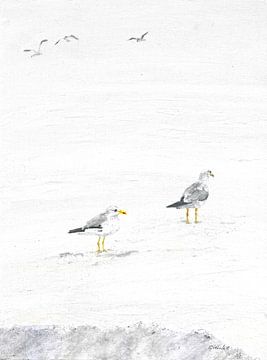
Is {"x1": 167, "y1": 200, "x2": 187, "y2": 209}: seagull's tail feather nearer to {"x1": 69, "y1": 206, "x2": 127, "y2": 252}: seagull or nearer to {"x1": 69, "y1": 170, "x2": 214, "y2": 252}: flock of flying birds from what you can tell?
{"x1": 69, "y1": 170, "x2": 214, "y2": 252}: flock of flying birds

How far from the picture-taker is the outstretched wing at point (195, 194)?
10.9 meters

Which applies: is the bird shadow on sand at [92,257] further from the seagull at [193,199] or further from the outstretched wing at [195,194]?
the outstretched wing at [195,194]

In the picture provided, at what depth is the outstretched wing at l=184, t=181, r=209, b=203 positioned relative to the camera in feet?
35.9

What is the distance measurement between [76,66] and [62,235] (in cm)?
813

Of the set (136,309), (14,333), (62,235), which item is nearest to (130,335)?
(136,309)

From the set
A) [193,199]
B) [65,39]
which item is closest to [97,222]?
[193,199]

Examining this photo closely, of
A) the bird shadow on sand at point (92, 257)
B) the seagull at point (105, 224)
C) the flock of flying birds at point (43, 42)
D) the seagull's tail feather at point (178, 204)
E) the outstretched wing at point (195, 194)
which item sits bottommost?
the bird shadow on sand at point (92, 257)

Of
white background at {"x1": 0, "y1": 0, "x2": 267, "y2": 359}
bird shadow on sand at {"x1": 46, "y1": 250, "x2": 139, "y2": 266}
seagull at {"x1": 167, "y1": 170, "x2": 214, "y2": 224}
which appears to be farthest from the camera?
seagull at {"x1": 167, "y1": 170, "x2": 214, "y2": 224}

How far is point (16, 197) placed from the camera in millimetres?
12516

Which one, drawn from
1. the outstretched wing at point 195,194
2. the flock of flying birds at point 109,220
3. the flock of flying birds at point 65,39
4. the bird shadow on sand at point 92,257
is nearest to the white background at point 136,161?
the bird shadow on sand at point 92,257

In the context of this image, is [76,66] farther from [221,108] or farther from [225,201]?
[225,201]

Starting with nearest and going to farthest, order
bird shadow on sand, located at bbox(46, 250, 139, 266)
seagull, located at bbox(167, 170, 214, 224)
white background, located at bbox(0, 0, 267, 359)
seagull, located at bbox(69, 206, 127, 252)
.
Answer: white background, located at bbox(0, 0, 267, 359)
bird shadow on sand, located at bbox(46, 250, 139, 266)
seagull, located at bbox(69, 206, 127, 252)
seagull, located at bbox(167, 170, 214, 224)

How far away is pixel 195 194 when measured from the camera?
11.0m

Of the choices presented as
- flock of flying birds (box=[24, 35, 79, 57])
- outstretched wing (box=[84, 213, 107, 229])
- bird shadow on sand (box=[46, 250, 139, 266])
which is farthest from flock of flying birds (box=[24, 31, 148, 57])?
bird shadow on sand (box=[46, 250, 139, 266])
